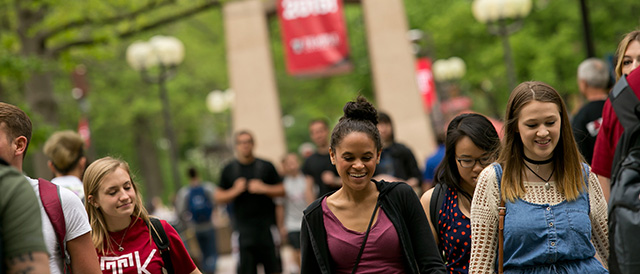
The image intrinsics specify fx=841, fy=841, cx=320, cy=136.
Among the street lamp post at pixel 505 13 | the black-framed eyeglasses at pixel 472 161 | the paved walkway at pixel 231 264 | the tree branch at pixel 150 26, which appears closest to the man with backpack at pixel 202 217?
the paved walkway at pixel 231 264

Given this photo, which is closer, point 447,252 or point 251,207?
point 447,252

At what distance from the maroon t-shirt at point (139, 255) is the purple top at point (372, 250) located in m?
1.21

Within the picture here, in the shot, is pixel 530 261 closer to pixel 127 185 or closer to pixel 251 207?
pixel 127 185

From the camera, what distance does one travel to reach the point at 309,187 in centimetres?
1109

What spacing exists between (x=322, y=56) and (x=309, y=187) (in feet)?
32.2

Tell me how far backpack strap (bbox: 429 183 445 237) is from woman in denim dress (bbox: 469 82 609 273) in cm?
69

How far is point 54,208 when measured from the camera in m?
4.06

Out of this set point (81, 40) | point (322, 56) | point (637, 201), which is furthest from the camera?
point (322, 56)

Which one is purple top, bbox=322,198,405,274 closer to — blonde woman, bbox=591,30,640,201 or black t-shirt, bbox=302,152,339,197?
blonde woman, bbox=591,30,640,201

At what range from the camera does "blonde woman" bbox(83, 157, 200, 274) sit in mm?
4969

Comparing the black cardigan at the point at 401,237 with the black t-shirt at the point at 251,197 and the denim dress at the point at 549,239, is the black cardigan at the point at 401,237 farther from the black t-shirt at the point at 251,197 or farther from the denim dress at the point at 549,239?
the black t-shirt at the point at 251,197

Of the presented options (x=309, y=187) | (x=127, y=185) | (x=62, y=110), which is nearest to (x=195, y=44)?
(x=62, y=110)

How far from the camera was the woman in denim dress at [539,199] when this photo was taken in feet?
13.7

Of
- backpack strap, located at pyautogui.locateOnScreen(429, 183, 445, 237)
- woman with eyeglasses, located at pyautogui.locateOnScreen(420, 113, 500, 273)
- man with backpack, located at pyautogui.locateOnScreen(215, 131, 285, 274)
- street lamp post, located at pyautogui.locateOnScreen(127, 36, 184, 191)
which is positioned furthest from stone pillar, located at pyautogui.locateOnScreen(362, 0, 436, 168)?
backpack strap, located at pyautogui.locateOnScreen(429, 183, 445, 237)
